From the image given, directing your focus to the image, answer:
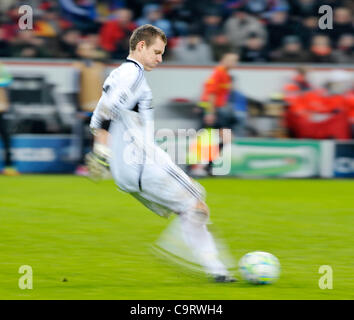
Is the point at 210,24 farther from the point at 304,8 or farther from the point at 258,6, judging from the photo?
the point at 304,8

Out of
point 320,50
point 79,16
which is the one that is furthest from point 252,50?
point 79,16

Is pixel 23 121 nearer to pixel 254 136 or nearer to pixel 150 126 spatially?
pixel 254 136

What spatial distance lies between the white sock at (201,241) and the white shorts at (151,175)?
0.10 meters

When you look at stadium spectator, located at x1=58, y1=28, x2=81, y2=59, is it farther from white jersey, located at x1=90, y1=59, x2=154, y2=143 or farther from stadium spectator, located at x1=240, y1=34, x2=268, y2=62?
white jersey, located at x1=90, y1=59, x2=154, y2=143

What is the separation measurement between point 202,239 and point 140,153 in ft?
2.39

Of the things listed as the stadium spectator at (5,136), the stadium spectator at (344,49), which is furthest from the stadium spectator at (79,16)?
the stadium spectator at (344,49)

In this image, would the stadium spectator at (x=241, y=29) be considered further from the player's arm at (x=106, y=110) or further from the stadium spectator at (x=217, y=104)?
the player's arm at (x=106, y=110)

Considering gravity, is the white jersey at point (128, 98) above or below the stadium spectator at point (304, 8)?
below

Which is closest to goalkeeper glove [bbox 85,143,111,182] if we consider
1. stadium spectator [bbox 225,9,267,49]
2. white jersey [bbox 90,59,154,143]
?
white jersey [bbox 90,59,154,143]

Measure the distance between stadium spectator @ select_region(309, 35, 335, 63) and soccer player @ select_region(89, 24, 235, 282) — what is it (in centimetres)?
1012

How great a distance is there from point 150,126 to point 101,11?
10.1 m

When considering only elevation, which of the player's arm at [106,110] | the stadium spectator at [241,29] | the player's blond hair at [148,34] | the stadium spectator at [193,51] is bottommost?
the player's arm at [106,110]

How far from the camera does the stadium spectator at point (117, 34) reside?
52.5 ft

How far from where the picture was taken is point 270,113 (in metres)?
16.1
